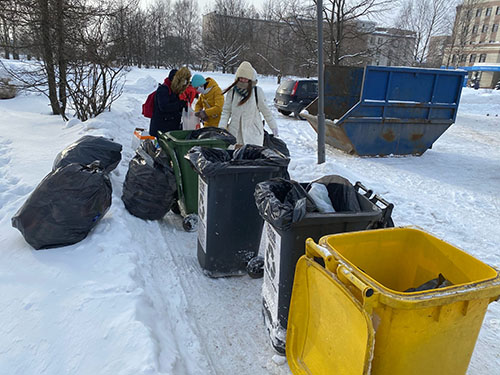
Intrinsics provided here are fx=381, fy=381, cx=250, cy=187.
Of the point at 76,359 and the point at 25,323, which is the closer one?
the point at 76,359

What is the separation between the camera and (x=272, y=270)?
262 cm

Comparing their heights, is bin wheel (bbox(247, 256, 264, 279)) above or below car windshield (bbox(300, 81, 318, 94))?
below

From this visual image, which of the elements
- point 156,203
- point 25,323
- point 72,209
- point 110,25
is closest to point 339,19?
point 110,25

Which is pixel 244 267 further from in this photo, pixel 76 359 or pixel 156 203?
pixel 76 359

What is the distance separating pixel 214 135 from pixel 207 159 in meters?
1.16

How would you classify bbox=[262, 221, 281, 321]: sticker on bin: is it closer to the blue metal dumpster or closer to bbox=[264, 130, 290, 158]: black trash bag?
bbox=[264, 130, 290, 158]: black trash bag

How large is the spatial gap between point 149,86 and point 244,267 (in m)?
22.2

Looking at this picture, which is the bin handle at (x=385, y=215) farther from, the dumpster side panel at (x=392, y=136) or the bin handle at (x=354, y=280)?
the dumpster side panel at (x=392, y=136)

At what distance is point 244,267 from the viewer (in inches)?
140

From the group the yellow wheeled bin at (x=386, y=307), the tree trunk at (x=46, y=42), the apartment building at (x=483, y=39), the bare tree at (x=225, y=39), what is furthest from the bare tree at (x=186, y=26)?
the yellow wheeled bin at (x=386, y=307)

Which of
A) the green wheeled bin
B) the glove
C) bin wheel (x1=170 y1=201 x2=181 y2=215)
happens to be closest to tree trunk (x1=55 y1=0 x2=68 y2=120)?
the glove

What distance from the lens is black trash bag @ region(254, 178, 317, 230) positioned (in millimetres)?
2254

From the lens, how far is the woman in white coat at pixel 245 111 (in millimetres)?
5008

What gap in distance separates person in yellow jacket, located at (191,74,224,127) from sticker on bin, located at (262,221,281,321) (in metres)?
3.42
